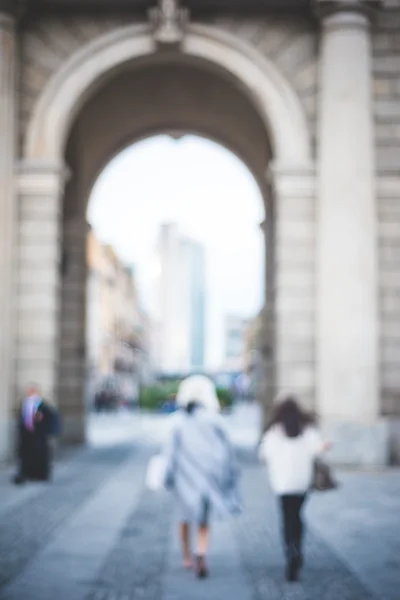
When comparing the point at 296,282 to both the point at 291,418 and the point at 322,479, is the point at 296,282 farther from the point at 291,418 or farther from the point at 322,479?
the point at 322,479

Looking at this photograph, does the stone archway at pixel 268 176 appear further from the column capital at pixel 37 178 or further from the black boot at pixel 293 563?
the black boot at pixel 293 563

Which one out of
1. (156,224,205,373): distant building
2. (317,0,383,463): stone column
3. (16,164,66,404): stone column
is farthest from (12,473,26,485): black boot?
(156,224,205,373): distant building

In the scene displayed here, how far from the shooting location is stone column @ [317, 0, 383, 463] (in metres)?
17.9

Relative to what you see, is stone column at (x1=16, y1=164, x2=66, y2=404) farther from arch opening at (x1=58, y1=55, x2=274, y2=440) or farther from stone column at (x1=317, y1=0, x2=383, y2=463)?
arch opening at (x1=58, y1=55, x2=274, y2=440)

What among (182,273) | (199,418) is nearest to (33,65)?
(199,418)

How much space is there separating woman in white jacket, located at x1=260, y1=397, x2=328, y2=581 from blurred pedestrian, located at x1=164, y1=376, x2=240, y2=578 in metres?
0.34

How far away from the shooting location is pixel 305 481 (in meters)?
8.03

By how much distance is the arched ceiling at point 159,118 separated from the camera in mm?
24281

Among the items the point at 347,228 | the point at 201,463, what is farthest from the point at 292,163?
the point at 201,463

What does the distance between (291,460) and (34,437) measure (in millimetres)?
8864

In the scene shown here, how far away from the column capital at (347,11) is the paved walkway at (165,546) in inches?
306

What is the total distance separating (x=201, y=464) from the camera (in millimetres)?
8078

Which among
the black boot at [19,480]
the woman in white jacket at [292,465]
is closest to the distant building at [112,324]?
the black boot at [19,480]

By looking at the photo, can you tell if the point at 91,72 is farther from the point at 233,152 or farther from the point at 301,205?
the point at 233,152
